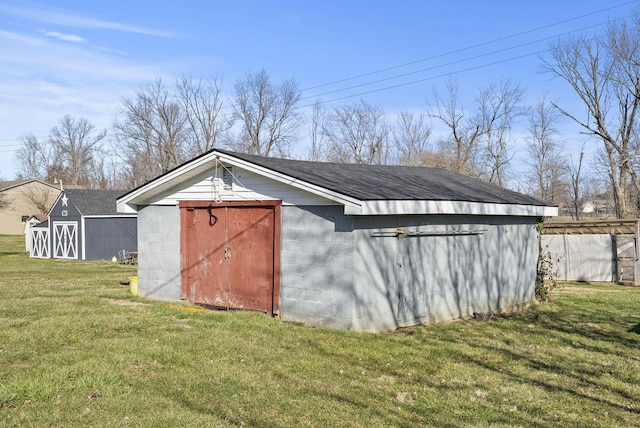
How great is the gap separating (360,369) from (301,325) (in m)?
2.69

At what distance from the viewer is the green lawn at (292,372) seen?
564 centimetres

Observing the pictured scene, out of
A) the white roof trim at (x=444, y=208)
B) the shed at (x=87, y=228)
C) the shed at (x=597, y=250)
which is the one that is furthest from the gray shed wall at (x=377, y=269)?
the shed at (x=87, y=228)

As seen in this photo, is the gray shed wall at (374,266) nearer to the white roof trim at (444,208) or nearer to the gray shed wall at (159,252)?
the gray shed wall at (159,252)

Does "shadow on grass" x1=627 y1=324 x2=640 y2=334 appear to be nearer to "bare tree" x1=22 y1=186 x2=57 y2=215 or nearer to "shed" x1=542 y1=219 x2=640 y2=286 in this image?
"shed" x1=542 y1=219 x2=640 y2=286

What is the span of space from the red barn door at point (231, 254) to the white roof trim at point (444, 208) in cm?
218

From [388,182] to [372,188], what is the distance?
1321 mm

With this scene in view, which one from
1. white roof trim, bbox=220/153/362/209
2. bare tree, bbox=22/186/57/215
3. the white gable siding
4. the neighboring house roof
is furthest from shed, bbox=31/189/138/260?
bare tree, bbox=22/186/57/215

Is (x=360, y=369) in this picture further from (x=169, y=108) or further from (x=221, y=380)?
(x=169, y=108)

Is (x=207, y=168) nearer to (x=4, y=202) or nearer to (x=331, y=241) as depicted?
(x=331, y=241)

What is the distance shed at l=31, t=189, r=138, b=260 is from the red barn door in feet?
67.9

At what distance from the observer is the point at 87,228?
31.8m

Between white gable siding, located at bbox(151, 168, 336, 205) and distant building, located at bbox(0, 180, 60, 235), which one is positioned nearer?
white gable siding, located at bbox(151, 168, 336, 205)

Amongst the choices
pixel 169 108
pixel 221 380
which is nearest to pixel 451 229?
pixel 221 380

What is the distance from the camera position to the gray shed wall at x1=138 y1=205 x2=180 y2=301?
41.2 feet
